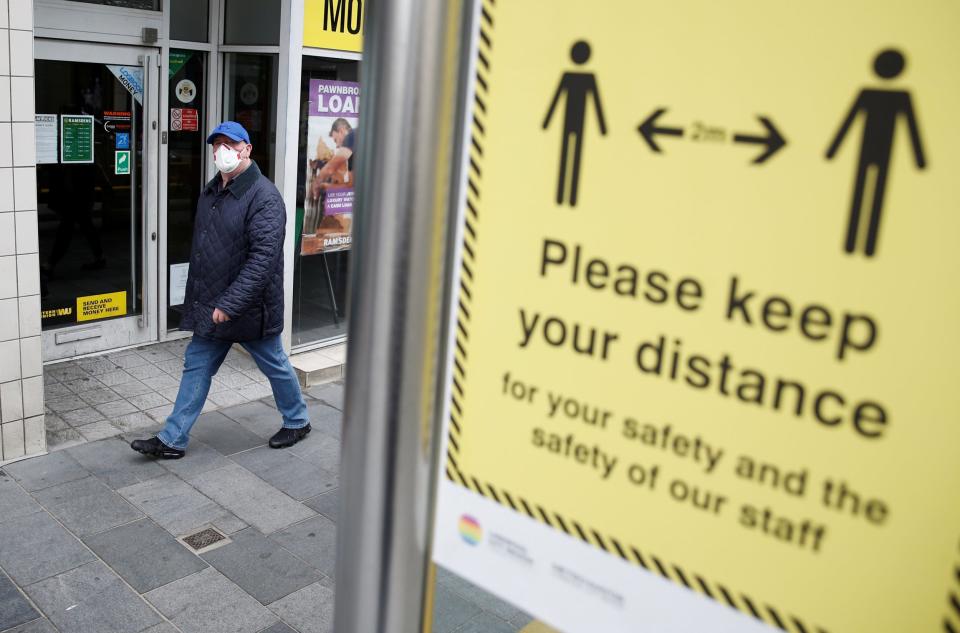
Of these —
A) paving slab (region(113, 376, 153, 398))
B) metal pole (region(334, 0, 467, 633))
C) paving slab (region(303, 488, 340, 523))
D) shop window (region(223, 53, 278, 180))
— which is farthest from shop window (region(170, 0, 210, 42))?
metal pole (region(334, 0, 467, 633))

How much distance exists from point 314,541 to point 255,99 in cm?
410

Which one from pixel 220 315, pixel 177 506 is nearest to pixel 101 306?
pixel 220 315

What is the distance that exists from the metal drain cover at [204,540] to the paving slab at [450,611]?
131 centimetres

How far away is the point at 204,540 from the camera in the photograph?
4969 mm

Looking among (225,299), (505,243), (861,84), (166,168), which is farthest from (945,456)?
(166,168)

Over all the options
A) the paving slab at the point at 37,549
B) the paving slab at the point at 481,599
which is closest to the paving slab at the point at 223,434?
the paving slab at the point at 37,549

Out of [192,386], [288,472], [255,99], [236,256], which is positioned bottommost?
[288,472]

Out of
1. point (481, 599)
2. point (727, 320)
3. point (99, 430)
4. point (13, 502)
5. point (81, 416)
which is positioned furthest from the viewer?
point (81, 416)

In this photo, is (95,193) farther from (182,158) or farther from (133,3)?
(133,3)

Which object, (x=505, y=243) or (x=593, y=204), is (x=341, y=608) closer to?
(x=505, y=243)

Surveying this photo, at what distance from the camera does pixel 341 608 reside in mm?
1792

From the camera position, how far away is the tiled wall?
16.7 feet

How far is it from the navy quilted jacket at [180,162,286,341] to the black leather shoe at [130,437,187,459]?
2.59 ft

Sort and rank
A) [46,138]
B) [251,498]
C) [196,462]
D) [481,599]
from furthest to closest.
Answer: [46,138] < [196,462] < [251,498] < [481,599]
